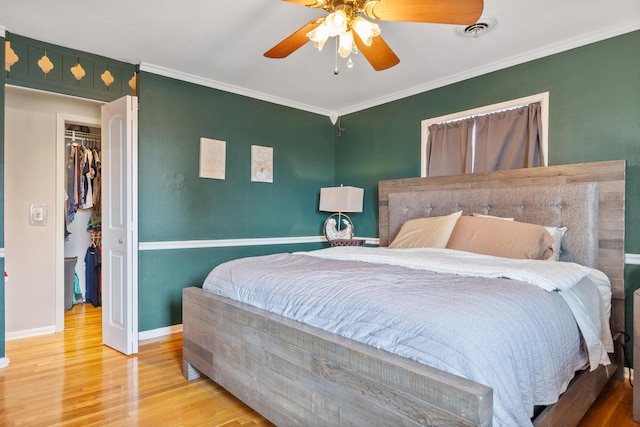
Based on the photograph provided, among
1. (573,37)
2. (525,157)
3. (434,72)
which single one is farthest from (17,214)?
(573,37)

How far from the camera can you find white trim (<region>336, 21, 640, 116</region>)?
2.61 m

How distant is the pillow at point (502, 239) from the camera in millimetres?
2420

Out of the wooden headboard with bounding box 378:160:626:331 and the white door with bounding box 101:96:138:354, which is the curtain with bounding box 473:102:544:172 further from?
the white door with bounding box 101:96:138:354

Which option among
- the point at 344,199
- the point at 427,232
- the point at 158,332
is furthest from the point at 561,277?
the point at 158,332

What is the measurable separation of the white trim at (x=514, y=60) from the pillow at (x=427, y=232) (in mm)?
1293

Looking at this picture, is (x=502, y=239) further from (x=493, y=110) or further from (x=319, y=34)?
(x=319, y=34)

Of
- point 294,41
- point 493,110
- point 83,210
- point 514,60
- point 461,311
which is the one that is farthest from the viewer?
point 83,210

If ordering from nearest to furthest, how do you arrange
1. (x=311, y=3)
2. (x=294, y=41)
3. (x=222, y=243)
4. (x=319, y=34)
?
(x=311, y=3), (x=319, y=34), (x=294, y=41), (x=222, y=243)

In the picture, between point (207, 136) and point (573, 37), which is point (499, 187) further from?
point (207, 136)

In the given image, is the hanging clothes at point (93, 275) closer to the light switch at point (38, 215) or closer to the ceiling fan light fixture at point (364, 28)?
the light switch at point (38, 215)

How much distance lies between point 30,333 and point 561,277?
425cm

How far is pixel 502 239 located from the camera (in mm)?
2520

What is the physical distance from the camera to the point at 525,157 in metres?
3.05

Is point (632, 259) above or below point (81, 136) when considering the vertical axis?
below
